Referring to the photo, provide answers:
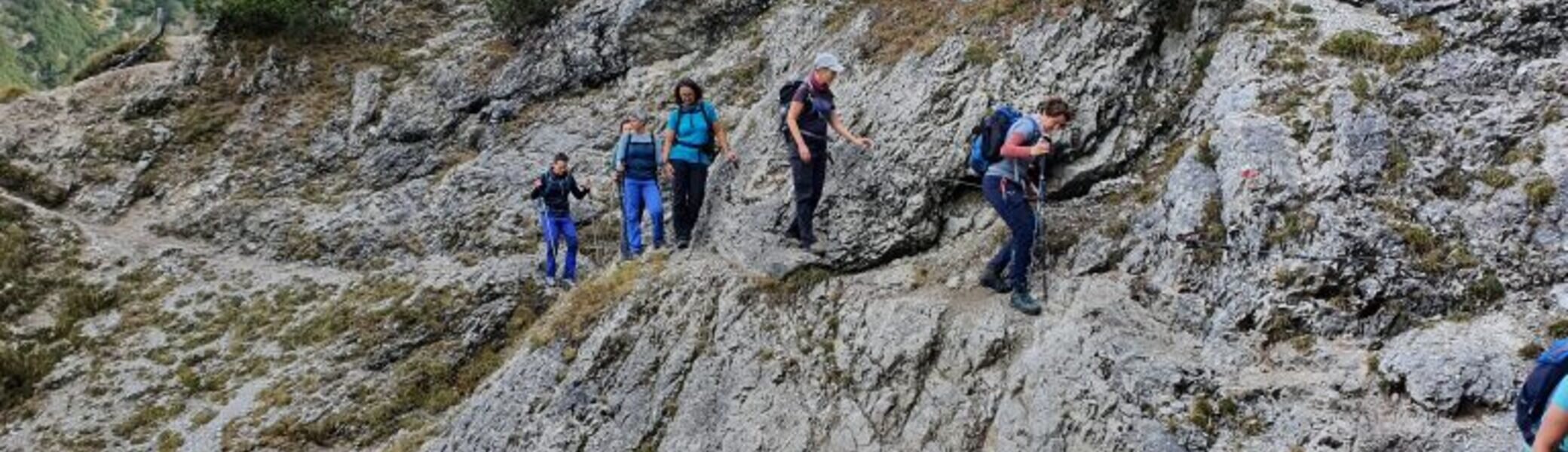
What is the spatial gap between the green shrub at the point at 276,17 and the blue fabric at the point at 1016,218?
19962mm

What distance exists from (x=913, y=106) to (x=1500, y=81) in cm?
676

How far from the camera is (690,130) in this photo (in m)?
14.9

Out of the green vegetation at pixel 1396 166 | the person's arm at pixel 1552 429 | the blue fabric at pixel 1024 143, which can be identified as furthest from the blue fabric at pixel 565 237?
the person's arm at pixel 1552 429

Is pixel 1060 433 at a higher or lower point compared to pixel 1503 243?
lower

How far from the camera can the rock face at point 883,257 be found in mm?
9969

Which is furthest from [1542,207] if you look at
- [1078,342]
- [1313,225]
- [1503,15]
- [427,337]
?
[427,337]

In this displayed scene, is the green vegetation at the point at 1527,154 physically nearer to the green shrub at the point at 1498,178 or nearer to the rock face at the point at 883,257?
the rock face at the point at 883,257

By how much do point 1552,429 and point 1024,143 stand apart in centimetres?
602

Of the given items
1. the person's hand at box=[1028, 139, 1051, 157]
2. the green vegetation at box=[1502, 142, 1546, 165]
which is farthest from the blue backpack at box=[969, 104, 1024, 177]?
the green vegetation at box=[1502, 142, 1546, 165]

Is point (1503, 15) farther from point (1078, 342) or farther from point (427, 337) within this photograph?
point (427, 337)

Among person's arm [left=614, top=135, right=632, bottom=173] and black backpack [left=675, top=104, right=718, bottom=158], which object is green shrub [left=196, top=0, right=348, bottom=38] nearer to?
person's arm [left=614, top=135, right=632, bottom=173]

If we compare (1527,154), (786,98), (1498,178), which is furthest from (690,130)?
(1527,154)

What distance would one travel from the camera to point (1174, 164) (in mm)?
12602

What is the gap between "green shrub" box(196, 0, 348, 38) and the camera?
25469mm
